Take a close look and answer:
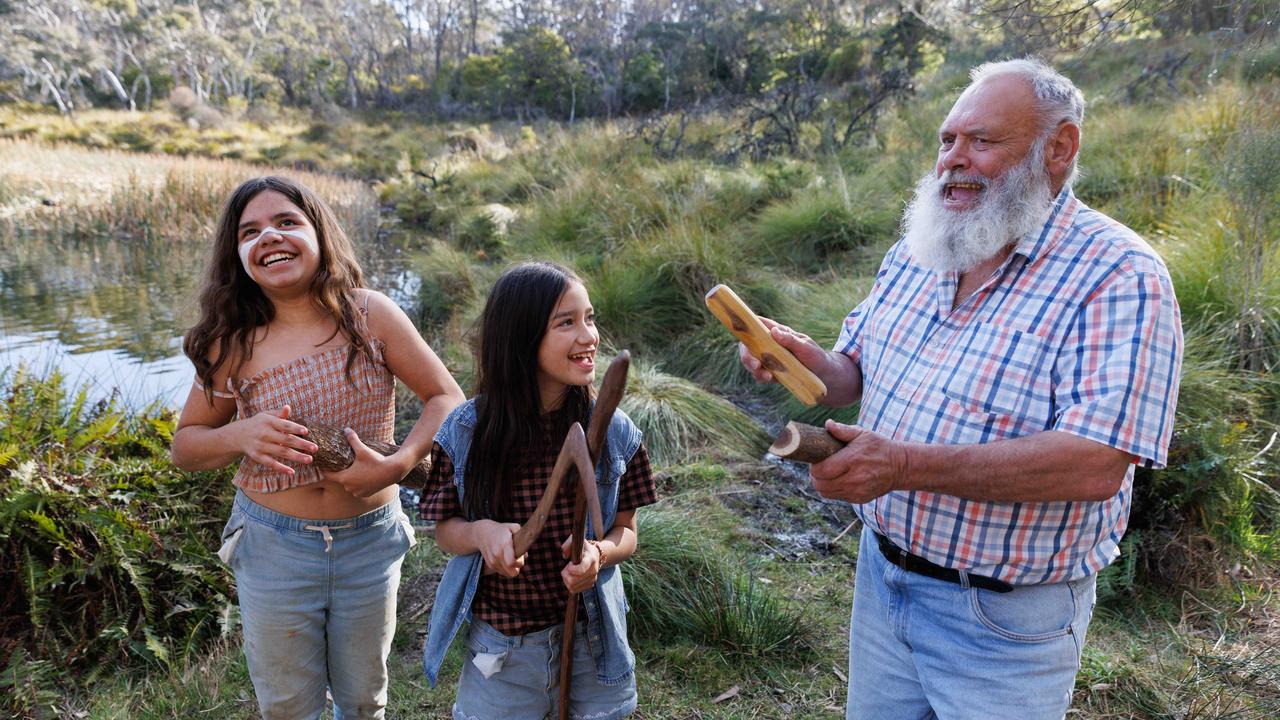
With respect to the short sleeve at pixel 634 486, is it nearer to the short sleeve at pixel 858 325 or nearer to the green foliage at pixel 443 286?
the short sleeve at pixel 858 325

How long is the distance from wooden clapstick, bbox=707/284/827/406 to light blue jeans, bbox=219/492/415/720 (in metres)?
1.18

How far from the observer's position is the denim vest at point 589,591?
1916mm

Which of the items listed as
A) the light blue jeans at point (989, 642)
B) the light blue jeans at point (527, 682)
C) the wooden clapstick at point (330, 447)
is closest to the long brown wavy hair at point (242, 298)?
the wooden clapstick at point (330, 447)

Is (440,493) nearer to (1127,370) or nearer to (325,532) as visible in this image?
(325,532)

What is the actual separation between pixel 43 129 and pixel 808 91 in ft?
90.5

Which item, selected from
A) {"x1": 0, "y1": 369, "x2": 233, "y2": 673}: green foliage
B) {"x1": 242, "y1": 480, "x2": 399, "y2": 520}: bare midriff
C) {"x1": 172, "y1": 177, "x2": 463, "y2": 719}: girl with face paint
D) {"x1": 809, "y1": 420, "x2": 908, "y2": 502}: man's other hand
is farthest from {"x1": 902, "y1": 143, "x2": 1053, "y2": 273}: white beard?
{"x1": 0, "y1": 369, "x2": 233, "y2": 673}: green foliage

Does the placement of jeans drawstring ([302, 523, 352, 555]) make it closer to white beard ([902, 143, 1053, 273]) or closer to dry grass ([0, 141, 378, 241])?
white beard ([902, 143, 1053, 273])

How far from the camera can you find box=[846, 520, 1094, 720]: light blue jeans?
65.5 inches

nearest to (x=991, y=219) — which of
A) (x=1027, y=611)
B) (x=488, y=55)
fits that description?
(x=1027, y=611)

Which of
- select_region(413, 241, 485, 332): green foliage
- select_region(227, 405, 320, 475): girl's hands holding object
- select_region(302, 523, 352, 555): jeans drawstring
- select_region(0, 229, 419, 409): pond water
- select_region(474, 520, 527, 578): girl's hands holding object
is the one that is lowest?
select_region(0, 229, 419, 409): pond water

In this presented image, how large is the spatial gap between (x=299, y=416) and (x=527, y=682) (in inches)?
34.4

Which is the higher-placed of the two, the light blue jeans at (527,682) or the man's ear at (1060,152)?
the man's ear at (1060,152)

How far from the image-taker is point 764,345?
181 centimetres

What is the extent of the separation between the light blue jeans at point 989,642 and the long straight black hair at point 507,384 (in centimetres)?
91
